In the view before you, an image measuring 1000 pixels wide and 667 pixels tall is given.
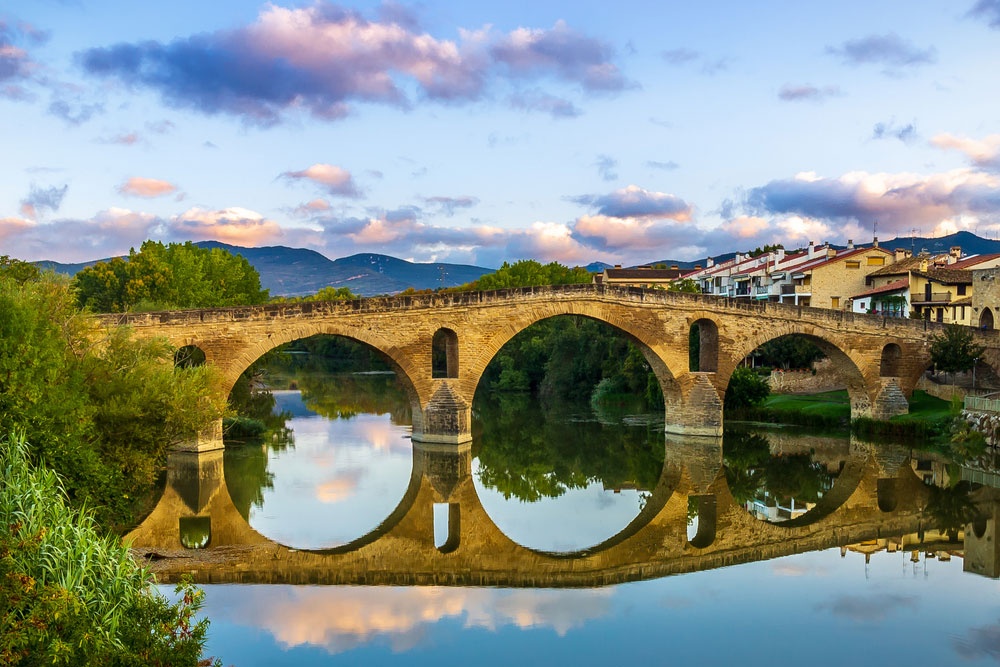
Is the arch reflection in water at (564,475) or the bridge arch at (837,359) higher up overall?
the bridge arch at (837,359)

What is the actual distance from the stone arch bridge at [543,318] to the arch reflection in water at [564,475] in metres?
2.12

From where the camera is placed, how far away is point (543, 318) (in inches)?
1105

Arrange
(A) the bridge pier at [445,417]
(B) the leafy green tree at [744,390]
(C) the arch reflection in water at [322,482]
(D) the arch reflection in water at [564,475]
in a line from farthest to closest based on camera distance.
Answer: (B) the leafy green tree at [744,390] → (A) the bridge pier at [445,417] → (D) the arch reflection in water at [564,475] → (C) the arch reflection in water at [322,482]

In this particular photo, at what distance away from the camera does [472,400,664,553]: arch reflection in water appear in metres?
18.9

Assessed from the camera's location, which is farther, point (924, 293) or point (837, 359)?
point (924, 293)

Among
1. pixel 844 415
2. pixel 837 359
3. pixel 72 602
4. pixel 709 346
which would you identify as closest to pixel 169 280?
pixel 709 346

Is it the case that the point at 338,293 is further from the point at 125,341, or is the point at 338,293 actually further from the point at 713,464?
the point at 125,341

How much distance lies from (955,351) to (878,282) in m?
15.9

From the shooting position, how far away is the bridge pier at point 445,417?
89.7ft

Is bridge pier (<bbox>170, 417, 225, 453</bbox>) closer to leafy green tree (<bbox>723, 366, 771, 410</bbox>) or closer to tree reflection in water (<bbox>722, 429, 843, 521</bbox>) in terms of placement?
tree reflection in water (<bbox>722, 429, 843, 521</bbox>)

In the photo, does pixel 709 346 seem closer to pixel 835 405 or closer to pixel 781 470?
pixel 781 470

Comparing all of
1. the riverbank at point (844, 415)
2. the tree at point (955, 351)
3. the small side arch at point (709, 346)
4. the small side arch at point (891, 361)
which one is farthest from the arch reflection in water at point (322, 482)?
the tree at point (955, 351)

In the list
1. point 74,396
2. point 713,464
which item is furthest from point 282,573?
point 713,464

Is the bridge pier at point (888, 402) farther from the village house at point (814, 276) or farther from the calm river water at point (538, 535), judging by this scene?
the village house at point (814, 276)
